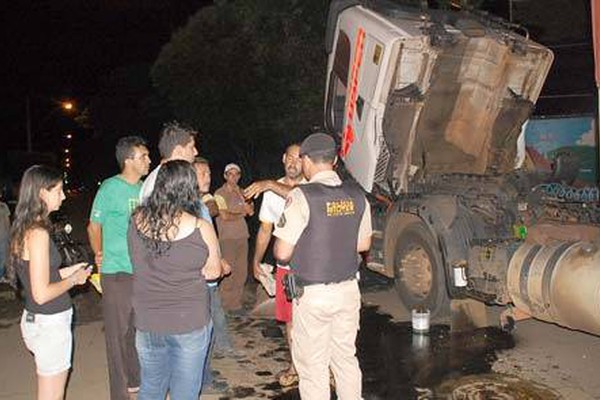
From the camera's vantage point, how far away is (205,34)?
76.9 feet

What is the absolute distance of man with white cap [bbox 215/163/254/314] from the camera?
24.8 ft

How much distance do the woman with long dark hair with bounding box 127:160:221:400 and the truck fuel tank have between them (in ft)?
10.6

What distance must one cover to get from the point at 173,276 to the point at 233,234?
14.3 feet

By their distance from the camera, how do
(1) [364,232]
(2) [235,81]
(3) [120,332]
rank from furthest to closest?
(2) [235,81], (3) [120,332], (1) [364,232]

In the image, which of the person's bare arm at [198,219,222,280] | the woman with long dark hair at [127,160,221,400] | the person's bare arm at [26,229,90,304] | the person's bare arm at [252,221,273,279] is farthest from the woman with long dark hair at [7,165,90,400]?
the person's bare arm at [252,221,273,279]

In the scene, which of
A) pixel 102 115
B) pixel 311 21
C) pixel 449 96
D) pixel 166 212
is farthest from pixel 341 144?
pixel 102 115

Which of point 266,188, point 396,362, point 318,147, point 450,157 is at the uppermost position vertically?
point 318,147

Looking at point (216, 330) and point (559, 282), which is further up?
point (559, 282)

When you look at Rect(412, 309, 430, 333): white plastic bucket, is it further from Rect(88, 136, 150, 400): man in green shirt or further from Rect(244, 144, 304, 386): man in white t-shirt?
Rect(88, 136, 150, 400): man in green shirt

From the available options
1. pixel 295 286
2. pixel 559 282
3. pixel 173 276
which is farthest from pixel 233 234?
pixel 173 276

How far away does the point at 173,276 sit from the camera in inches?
129

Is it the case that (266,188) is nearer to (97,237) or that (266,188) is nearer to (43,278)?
(97,237)

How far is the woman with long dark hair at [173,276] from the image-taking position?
3256mm

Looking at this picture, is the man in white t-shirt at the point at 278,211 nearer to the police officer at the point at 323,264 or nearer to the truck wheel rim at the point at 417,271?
the police officer at the point at 323,264
